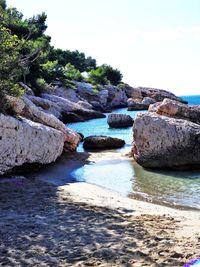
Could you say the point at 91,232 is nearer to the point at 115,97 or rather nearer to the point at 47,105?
the point at 47,105

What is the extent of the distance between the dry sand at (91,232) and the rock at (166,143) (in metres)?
6.17

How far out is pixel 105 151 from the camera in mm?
22203

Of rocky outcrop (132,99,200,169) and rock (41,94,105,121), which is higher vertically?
rock (41,94,105,121)

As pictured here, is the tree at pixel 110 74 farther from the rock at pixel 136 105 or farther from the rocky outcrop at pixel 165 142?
the rocky outcrop at pixel 165 142

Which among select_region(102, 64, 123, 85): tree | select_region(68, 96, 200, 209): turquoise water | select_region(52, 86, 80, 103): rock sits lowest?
select_region(68, 96, 200, 209): turquoise water

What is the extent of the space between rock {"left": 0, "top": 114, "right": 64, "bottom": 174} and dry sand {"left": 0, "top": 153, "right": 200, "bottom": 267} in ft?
10.9

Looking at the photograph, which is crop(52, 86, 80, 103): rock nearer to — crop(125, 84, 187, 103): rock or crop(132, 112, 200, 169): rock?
crop(125, 84, 187, 103): rock

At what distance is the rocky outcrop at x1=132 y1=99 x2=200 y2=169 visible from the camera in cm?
1684

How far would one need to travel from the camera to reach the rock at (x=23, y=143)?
1423cm

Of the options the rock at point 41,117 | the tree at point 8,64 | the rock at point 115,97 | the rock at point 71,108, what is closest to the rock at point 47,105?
the rock at point 71,108

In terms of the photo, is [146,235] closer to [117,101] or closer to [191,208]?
[191,208]

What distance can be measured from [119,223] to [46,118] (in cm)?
1293

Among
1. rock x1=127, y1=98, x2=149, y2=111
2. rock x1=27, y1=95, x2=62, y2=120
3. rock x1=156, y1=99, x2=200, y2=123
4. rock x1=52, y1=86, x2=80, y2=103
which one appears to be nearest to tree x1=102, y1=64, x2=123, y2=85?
rock x1=127, y1=98, x2=149, y2=111

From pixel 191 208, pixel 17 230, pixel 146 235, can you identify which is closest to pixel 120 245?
pixel 146 235
